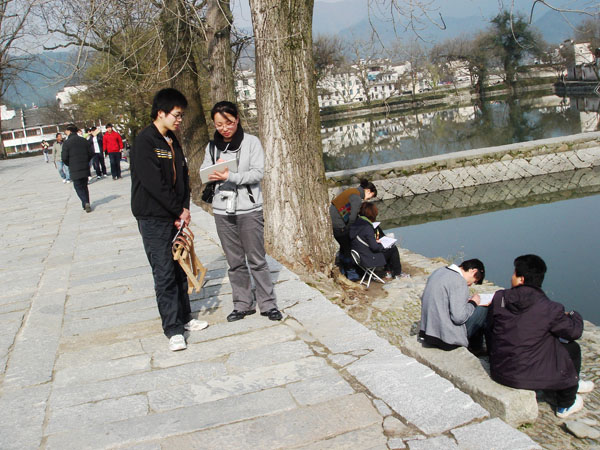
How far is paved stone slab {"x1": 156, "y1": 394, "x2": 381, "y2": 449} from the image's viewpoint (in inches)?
113

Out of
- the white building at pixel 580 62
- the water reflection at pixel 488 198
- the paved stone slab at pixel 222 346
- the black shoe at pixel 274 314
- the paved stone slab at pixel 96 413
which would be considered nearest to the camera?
the paved stone slab at pixel 96 413

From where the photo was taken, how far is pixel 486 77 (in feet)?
215

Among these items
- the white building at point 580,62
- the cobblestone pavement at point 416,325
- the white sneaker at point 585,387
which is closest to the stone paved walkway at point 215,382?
the cobblestone pavement at point 416,325

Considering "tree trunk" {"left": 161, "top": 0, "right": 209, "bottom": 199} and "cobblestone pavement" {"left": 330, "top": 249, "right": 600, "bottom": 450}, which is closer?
"cobblestone pavement" {"left": 330, "top": 249, "right": 600, "bottom": 450}

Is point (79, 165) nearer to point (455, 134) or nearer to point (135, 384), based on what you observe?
point (135, 384)

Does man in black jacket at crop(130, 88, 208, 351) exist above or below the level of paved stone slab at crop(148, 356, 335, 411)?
above

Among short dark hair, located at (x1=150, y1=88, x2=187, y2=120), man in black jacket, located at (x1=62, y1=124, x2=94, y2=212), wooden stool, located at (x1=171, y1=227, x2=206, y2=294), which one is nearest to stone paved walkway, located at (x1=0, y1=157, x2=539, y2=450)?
wooden stool, located at (x1=171, y1=227, x2=206, y2=294)

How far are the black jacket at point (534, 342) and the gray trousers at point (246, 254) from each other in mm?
1736

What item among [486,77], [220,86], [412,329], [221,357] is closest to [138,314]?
[221,357]

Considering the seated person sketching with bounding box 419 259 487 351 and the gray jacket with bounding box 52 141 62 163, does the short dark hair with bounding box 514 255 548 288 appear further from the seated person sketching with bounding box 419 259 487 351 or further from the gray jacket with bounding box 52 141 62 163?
the gray jacket with bounding box 52 141 62 163

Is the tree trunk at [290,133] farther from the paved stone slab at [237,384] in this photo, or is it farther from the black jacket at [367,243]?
the paved stone slab at [237,384]

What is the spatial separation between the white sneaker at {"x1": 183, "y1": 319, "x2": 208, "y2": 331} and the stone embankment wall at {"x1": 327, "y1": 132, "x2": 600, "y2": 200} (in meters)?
12.6

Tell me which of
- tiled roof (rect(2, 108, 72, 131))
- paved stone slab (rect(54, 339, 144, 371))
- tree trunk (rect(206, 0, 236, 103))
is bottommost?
paved stone slab (rect(54, 339, 144, 371))

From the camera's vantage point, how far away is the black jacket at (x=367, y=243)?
24.5 ft
